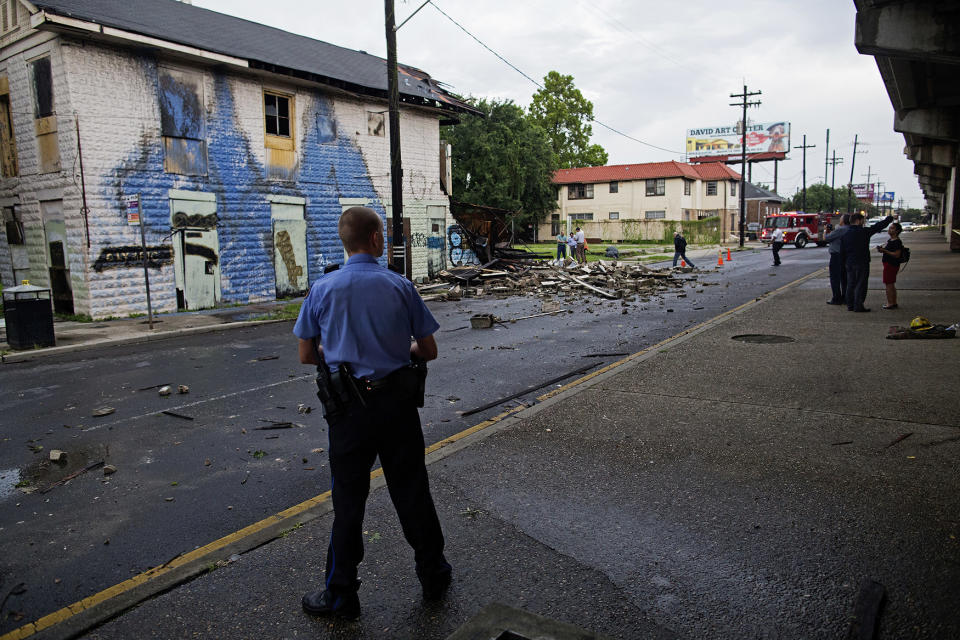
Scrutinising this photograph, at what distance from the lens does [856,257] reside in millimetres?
12883

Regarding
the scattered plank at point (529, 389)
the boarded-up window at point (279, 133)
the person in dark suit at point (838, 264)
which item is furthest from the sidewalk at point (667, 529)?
the boarded-up window at point (279, 133)

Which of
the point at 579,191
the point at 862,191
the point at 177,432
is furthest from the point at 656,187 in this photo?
the point at 862,191

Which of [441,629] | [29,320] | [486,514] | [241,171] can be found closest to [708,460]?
[486,514]

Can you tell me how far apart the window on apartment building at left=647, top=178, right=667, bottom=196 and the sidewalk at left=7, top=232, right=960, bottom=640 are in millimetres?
54724

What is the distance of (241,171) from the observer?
18.6 m

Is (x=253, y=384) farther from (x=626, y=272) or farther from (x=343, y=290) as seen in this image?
(x=626, y=272)

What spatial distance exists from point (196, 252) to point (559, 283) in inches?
443

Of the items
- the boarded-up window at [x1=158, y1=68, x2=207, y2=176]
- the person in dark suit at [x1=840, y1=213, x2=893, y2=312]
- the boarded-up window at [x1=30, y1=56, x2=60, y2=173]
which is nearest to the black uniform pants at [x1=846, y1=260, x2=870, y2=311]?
the person in dark suit at [x1=840, y1=213, x2=893, y2=312]

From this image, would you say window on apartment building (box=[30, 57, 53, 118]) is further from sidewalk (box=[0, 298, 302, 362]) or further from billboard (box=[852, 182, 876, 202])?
billboard (box=[852, 182, 876, 202])

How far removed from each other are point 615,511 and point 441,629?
5.42 ft

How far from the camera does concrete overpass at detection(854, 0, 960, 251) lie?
10617mm

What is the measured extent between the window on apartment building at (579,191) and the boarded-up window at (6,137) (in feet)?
169

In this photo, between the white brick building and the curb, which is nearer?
the curb

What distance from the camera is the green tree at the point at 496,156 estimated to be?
148 ft
